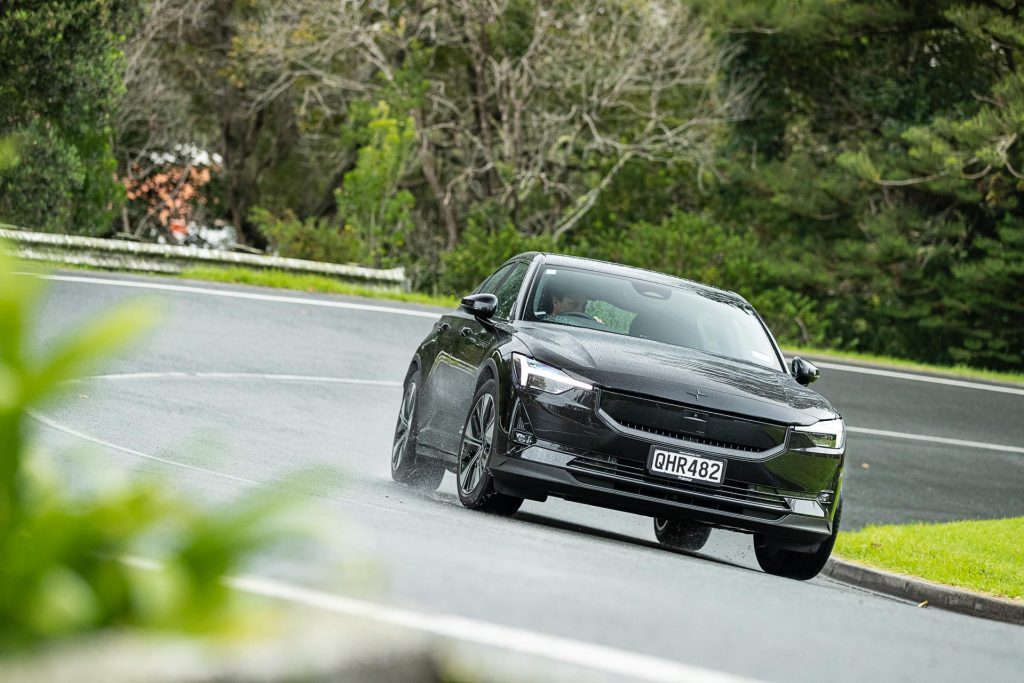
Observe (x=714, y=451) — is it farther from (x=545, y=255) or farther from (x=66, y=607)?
(x=66, y=607)

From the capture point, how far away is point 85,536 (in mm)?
3000

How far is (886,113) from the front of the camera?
40.3m

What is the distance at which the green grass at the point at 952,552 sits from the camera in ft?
38.7

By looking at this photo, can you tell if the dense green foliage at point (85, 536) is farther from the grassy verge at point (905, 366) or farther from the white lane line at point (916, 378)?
the grassy verge at point (905, 366)

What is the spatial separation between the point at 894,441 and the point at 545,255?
1009 cm

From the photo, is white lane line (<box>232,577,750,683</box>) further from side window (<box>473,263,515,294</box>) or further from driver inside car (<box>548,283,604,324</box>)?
side window (<box>473,263,515,294</box>)

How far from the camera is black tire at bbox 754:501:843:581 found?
1007 centimetres

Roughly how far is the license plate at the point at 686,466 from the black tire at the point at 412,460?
2873 mm

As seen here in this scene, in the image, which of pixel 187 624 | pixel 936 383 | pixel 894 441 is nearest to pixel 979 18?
pixel 936 383

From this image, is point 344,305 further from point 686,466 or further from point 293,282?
point 686,466

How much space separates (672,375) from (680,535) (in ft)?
9.36

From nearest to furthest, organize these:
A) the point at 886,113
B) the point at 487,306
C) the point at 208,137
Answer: the point at 487,306 → the point at 886,113 → the point at 208,137

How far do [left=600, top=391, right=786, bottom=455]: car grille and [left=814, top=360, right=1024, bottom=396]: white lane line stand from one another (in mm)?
15908

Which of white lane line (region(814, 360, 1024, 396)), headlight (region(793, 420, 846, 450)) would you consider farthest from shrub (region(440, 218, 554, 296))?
headlight (region(793, 420, 846, 450))
